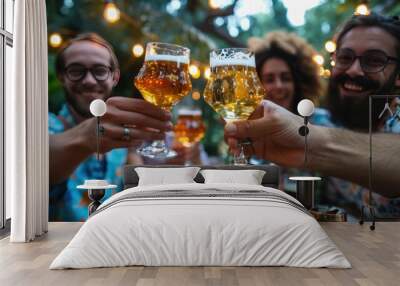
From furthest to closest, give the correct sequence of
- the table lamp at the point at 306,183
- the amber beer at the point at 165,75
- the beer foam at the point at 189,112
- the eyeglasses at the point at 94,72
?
the eyeglasses at the point at 94,72
the beer foam at the point at 189,112
the table lamp at the point at 306,183
the amber beer at the point at 165,75

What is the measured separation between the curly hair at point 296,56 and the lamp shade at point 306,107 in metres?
0.31

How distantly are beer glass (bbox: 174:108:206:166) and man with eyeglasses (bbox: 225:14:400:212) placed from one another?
321 millimetres

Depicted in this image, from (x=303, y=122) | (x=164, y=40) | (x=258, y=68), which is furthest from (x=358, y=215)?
(x=164, y=40)

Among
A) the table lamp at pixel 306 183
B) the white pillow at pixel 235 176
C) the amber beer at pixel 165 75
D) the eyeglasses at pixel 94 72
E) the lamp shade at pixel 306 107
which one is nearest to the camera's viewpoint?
the amber beer at pixel 165 75

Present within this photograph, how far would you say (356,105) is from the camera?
5.98m

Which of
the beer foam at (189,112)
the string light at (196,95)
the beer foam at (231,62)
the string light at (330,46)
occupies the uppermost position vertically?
the string light at (330,46)

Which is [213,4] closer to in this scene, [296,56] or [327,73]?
[296,56]

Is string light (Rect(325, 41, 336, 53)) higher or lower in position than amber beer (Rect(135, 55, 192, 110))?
higher

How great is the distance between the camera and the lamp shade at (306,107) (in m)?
5.63

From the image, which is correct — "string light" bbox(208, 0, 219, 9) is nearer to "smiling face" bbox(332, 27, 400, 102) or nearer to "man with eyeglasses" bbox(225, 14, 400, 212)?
"man with eyeglasses" bbox(225, 14, 400, 212)

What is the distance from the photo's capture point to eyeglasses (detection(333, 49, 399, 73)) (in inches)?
233

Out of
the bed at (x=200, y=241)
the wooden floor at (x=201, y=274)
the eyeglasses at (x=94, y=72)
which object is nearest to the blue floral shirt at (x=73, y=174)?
the eyeglasses at (x=94, y=72)

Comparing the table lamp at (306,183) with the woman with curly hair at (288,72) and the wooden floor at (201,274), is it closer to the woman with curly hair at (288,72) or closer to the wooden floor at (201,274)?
the woman with curly hair at (288,72)

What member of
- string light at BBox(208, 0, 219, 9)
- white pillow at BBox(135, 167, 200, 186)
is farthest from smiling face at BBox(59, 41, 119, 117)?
string light at BBox(208, 0, 219, 9)
